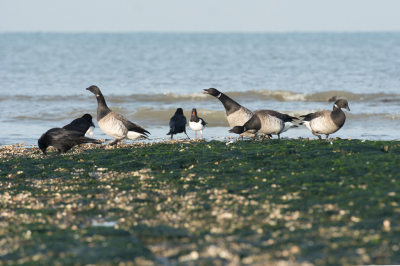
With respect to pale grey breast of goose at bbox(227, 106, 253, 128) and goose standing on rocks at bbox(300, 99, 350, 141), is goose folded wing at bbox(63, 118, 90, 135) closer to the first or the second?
pale grey breast of goose at bbox(227, 106, 253, 128)

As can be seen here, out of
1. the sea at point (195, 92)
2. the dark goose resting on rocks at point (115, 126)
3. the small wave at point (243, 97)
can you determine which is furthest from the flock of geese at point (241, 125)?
the small wave at point (243, 97)

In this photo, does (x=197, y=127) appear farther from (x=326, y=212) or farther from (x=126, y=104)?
(x=126, y=104)

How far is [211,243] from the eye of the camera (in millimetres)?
5465

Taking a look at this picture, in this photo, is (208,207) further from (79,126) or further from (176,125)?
(176,125)

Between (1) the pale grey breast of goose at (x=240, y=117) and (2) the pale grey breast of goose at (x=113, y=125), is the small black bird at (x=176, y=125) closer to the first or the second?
(2) the pale grey breast of goose at (x=113, y=125)

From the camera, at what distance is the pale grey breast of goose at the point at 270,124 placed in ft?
41.9

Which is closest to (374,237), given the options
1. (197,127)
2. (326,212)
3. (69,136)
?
(326,212)

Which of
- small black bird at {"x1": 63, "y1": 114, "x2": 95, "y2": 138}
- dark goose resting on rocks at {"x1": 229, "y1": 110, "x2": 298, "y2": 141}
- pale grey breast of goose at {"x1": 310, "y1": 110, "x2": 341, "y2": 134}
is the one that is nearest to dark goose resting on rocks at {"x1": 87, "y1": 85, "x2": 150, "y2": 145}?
small black bird at {"x1": 63, "y1": 114, "x2": 95, "y2": 138}

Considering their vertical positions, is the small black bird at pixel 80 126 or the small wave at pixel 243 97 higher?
the small wave at pixel 243 97

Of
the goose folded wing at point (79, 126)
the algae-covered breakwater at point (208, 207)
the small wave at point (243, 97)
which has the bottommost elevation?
the algae-covered breakwater at point (208, 207)

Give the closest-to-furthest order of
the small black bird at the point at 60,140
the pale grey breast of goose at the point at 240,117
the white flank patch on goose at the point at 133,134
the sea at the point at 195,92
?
the small black bird at the point at 60,140 < the pale grey breast of goose at the point at 240,117 < the white flank patch on goose at the point at 133,134 < the sea at the point at 195,92

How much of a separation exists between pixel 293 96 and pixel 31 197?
Result: 25325mm

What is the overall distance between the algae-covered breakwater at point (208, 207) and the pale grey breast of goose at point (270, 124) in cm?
191

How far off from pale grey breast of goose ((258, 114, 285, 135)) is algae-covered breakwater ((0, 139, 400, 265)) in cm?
191
